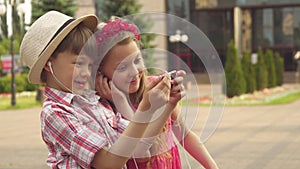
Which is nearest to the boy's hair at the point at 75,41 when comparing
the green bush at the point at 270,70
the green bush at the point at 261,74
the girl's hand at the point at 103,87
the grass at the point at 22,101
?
the girl's hand at the point at 103,87

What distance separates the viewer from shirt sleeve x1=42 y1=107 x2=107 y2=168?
1971mm

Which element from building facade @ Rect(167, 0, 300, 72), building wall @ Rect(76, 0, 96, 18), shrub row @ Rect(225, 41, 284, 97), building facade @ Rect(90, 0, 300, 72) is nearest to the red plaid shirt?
shrub row @ Rect(225, 41, 284, 97)

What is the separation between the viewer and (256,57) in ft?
92.7

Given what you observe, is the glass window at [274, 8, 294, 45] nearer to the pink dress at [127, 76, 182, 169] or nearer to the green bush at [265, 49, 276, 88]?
the green bush at [265, 49, 276, 88]

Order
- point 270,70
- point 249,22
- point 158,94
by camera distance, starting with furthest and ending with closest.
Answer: point 249,22, point 270,70, point 158,94

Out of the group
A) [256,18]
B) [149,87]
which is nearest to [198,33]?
[149,87]

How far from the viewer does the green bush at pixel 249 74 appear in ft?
78.4

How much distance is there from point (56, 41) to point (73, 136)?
333mm

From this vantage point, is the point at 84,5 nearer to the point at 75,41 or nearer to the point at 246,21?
the point at 246,21

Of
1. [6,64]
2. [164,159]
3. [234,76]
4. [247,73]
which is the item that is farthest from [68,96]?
[6,64]

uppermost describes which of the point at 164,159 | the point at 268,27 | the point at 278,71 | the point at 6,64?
the point at 164,159

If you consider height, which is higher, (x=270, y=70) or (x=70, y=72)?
(x=70, y=72)

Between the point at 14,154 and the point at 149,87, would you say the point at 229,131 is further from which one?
the point at 149,87

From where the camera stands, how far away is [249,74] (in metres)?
24.3
